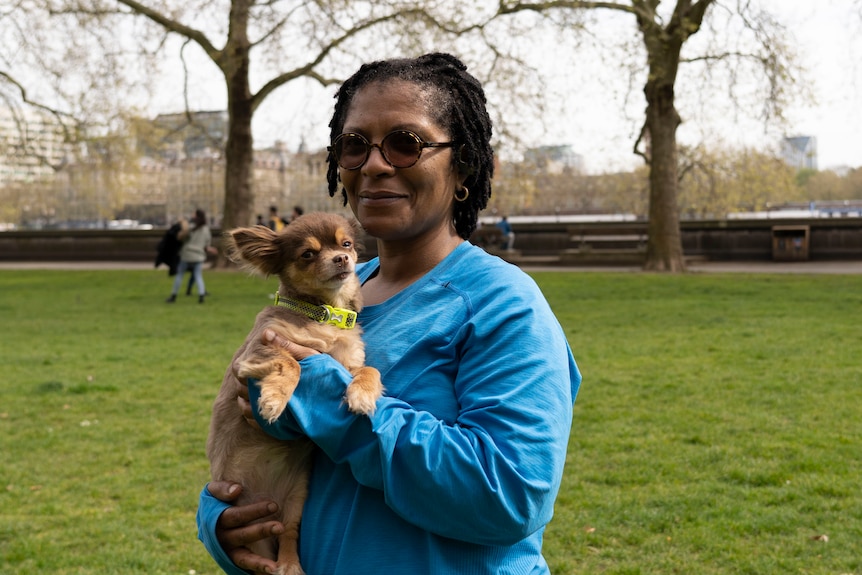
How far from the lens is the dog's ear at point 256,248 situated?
9.61ft

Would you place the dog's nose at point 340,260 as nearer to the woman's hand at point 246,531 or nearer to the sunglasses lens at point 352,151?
the sunglasses lens at point 352,151

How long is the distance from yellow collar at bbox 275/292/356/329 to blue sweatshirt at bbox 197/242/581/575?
0.77 ft

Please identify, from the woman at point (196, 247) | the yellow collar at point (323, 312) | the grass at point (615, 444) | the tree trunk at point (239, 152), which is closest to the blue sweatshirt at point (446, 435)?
the yellow collar at point (323, 312)

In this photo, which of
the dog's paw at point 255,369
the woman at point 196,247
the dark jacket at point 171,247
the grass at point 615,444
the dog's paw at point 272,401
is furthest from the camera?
the woman at point 196,247

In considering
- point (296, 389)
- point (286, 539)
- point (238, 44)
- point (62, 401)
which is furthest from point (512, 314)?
point (238, 44)

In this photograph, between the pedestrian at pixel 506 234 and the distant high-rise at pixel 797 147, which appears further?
the pedestrian at pixel 506 234

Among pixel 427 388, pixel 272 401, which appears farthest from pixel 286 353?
pixel 427 388

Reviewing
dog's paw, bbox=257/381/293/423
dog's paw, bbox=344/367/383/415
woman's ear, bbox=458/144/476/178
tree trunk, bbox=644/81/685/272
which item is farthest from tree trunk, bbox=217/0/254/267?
dog's paw, bbox=344/367/383/415

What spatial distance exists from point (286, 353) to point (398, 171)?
0.57 metres

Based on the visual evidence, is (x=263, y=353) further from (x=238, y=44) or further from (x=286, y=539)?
(x=238, y=44)

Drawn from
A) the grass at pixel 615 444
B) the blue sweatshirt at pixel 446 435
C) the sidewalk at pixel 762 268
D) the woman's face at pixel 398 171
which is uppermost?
the woman's face at pixel 398 171

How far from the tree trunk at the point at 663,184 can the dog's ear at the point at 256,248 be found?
24798mm

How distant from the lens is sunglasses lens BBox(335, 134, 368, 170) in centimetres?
245

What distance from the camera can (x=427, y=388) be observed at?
2.15 metres
